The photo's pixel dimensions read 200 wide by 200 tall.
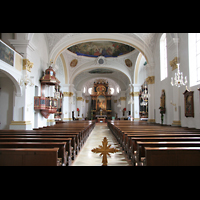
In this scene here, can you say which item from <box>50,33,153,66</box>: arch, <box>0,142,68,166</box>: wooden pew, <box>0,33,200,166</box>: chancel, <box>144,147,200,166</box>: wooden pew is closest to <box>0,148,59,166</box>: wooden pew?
<box>0,33,200,166</box>: chancel

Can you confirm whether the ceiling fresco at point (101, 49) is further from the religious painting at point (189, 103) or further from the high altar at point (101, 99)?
the high altar at point (101, 99)

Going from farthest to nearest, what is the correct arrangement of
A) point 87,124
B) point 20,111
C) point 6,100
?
point 87,124 → point 6,100 → point 20,111

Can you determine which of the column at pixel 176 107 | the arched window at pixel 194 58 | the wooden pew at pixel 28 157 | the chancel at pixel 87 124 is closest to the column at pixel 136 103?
the chancel at pixel 87 124

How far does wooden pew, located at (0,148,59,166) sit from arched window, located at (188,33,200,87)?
677 centimetres

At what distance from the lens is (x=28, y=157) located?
3.09m

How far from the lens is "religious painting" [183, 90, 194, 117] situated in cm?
746

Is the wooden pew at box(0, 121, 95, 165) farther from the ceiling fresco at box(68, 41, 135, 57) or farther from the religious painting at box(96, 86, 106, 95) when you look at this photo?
the religious painting at box(96, 86, 106, 95)

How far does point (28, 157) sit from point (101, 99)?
2722cm

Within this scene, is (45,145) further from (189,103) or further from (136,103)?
(136,103)

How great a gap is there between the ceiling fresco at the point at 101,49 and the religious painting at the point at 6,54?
10557 millimetres

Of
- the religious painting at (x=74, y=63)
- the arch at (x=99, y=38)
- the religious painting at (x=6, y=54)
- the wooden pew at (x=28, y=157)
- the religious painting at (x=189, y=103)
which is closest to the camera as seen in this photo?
the wooden pew at (x=28, y=157)

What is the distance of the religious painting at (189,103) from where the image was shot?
24.5 ft

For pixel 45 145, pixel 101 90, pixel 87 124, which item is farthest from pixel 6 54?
pixel 101 90
